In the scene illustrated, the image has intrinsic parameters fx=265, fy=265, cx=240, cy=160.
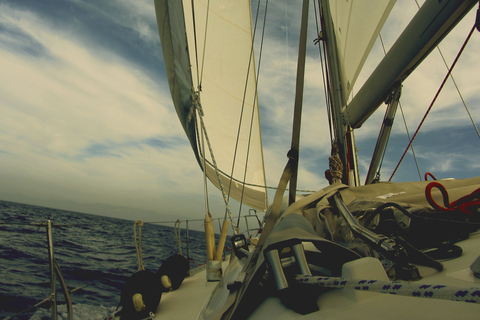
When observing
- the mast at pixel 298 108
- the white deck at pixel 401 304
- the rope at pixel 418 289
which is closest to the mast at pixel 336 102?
the mast at pixel 298 108

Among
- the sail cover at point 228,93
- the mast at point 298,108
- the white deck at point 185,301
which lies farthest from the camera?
the sail cover at point 228,93

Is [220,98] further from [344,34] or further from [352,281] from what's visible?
[352,281]

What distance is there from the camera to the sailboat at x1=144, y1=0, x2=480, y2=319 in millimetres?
637

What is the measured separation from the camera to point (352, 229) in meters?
0.96

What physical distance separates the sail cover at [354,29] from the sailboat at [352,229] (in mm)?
11

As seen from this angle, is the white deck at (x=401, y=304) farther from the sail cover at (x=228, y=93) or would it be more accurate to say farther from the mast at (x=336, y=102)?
the sail cover at (x=228, y=93)

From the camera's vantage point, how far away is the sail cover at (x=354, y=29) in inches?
95.2

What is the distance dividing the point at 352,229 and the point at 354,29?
246 centimetres

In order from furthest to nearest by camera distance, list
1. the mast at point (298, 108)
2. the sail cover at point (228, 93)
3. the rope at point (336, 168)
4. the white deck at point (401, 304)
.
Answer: the sail cover at point (228, 93) → the rope at point (336, 168) → the mast at point (298, 108) → the white deck at point (401, 304)

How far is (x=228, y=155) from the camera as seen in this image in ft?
16.2

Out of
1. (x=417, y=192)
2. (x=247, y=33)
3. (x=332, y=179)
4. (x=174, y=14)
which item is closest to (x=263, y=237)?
(x=417, y=192)

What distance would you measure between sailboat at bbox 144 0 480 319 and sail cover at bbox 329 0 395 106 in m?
0.01

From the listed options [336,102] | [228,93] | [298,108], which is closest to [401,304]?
[298,108]

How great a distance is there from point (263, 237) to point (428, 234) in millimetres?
631
